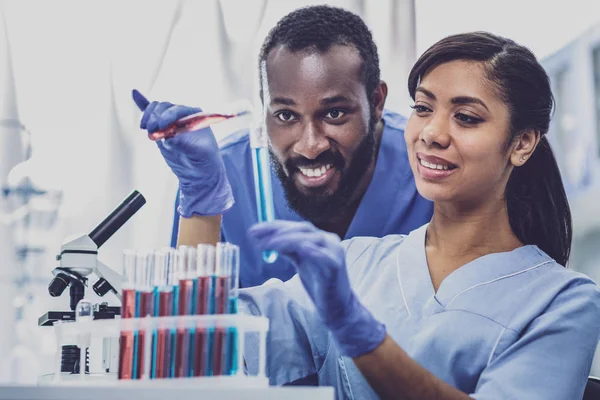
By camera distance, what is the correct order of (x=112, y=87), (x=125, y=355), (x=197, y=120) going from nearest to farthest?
(x=125, y=355) → (x=197, y=120) → (x=112, y=87)

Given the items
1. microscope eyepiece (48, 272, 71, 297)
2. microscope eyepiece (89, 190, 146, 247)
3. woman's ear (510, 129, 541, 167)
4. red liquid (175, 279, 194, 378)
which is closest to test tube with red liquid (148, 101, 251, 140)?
microscope eyepiece (89, 190, 146, 247)

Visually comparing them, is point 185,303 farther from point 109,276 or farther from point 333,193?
point 333,193

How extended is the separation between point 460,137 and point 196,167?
48 centimetres

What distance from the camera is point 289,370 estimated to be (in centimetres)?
146

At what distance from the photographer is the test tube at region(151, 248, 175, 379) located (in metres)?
0.93

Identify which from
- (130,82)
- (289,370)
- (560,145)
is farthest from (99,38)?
(560,145)

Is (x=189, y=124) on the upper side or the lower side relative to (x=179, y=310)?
upper

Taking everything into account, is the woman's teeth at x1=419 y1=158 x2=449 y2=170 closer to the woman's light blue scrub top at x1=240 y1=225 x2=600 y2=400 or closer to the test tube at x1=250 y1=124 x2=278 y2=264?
the woman's light blue scrub top at x1=240 y1=225 x2=600 y2=400

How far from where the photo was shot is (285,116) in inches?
73.4

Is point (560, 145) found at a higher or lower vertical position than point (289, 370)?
higher

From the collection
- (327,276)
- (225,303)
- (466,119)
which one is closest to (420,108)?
(466,119)

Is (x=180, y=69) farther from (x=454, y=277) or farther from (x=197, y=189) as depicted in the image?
(x=454, y=277)

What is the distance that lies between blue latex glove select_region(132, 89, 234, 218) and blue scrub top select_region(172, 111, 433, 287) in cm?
46

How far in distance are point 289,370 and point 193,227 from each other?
327 mm
